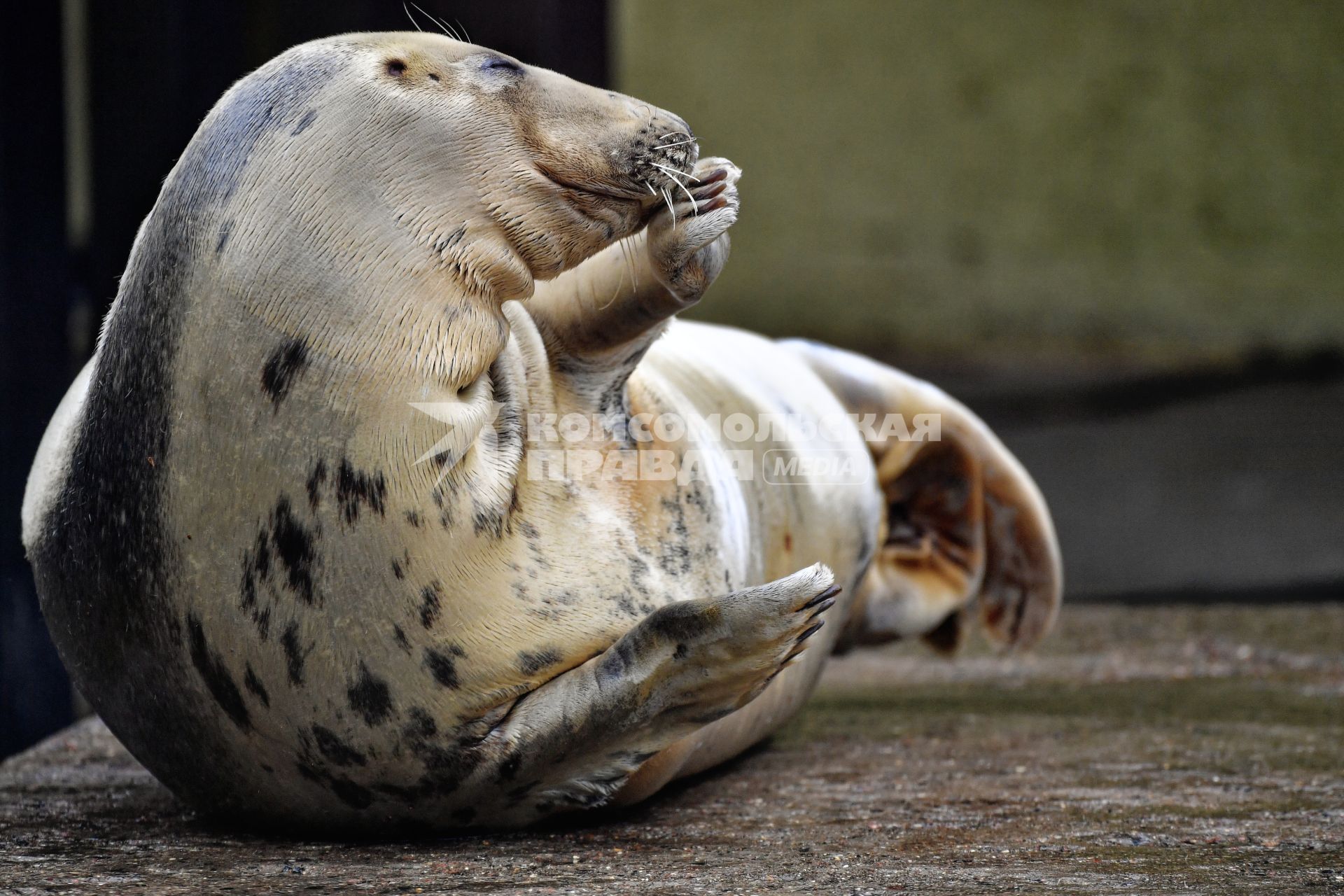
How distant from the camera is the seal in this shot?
179 cm

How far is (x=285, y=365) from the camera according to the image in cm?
178

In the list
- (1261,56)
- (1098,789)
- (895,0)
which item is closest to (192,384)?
(1098,789)

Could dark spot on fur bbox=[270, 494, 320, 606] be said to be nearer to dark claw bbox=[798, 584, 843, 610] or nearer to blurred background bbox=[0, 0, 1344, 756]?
dark claw bbox=[798, 584, 843, 610]

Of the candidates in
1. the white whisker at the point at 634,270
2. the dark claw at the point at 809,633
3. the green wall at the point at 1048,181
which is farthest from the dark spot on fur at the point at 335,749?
the green wall at the point at 1048,181

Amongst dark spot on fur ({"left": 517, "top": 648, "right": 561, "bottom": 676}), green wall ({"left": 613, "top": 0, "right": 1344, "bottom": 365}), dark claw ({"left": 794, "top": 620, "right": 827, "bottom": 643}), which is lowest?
dark spot on fur ({"left": 517, "top": 648, "right": 561, "bottom": 676})

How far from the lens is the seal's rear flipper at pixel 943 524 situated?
10.4 feet

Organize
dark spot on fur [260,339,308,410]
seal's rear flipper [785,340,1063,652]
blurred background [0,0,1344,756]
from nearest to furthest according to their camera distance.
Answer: dark spot on fur [260,339,308,410]
seal's rear flipper [785,340,1063,652]
blurred background [0,0,1344,756]

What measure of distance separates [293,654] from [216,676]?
0.12 meters

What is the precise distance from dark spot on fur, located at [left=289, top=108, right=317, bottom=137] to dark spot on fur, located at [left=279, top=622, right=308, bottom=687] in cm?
61

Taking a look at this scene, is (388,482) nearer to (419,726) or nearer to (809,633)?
(419,726)

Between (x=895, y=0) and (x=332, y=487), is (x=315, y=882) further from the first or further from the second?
(x=895, y=0)

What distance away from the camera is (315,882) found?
1757 mm

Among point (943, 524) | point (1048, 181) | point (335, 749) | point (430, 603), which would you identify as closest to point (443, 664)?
point (430, 603)

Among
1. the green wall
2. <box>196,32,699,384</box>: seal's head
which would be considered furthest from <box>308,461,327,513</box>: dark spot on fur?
the green wall
